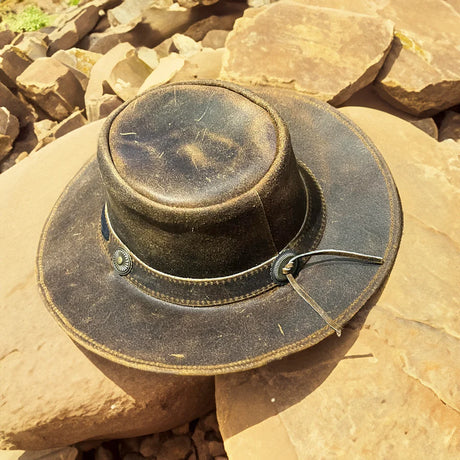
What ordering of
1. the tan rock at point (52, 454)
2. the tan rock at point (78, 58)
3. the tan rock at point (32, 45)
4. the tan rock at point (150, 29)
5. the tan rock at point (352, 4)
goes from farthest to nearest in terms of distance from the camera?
the tan rock at point (150, 29) → the tan rock at point (32, 45) → the tan rock at point (78, 58) → the tan rock at point (352, 4) → the tan rock at point (52, 454)

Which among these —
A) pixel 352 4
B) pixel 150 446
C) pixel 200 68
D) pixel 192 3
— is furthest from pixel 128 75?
pixel 150 446

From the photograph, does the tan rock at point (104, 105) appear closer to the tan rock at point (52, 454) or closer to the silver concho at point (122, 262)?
the silver concho at point (122, 262)

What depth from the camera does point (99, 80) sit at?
4.52 metres

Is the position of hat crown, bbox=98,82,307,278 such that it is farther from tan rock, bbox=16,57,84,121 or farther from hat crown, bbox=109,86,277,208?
tan rock, bbox=16,57,84,121

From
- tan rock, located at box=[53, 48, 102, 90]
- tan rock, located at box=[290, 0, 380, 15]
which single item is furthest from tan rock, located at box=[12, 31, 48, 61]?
tan rock, located at box=[290, 0, 380, 15]

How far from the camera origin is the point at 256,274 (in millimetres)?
1952

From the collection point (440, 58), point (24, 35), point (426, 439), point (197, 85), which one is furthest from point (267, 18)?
point (24, 35)

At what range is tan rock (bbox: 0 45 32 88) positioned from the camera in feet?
16.2

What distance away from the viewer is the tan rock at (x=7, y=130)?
4.55 m

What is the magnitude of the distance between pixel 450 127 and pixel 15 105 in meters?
4.20

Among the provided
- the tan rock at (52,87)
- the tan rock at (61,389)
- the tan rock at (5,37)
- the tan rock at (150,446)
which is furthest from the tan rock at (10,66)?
the tan rock at (150,446)

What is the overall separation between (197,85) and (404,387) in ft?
5.35

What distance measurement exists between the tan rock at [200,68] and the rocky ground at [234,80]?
0.01m

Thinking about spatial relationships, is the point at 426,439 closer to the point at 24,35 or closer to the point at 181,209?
the point at 181,209
